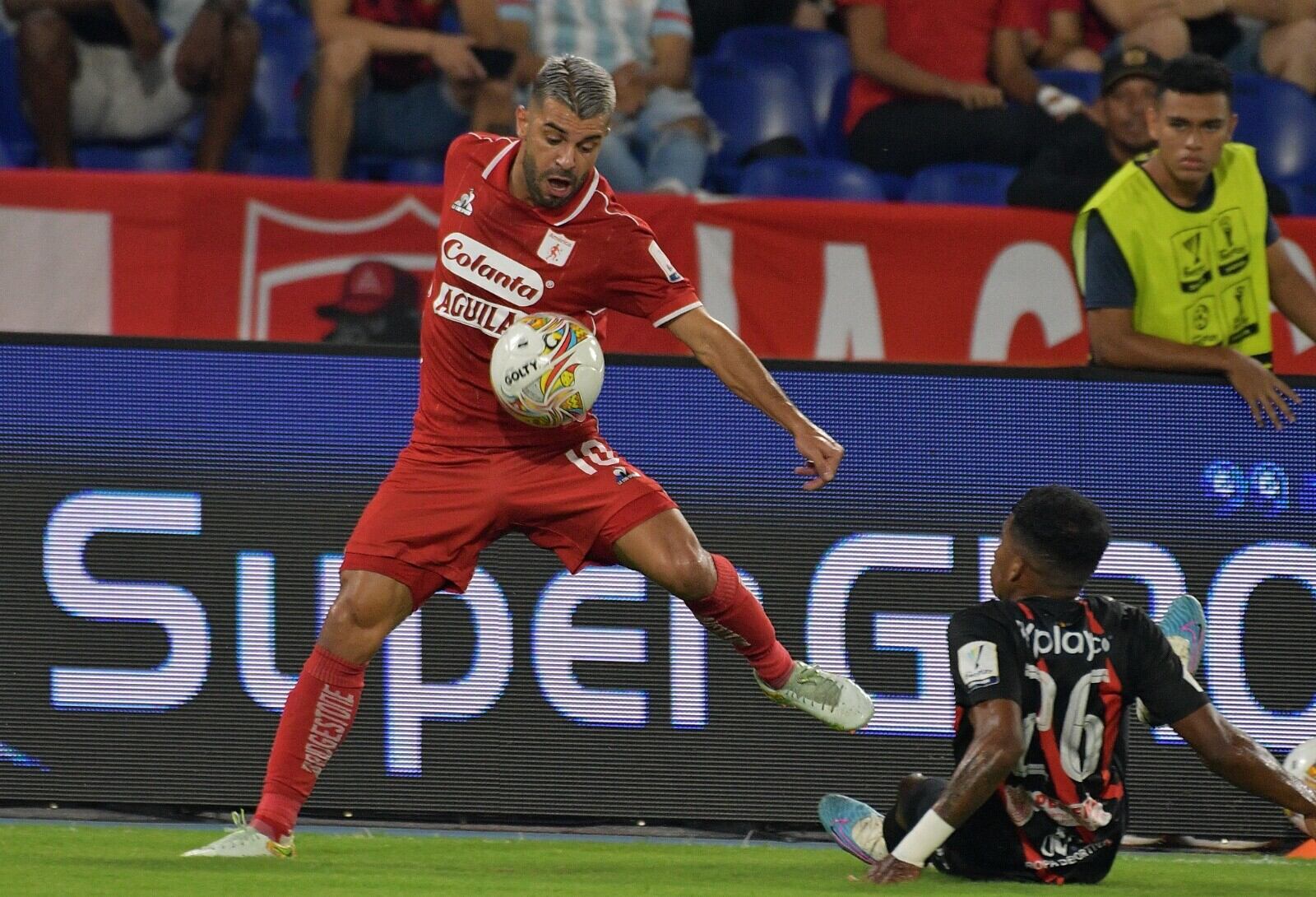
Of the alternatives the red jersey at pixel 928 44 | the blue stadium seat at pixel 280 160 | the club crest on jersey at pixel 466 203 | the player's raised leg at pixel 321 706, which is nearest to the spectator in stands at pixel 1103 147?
the red jersey at pixel 928 44

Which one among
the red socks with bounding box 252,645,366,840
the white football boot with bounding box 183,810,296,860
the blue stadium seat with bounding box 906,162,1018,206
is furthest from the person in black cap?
the white football boot with bounding box 183,810,296,860

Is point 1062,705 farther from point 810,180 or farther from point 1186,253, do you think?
point 810,180

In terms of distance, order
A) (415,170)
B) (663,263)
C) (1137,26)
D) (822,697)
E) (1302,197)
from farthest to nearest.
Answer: (1137,26), (1302,197), (415,170), (822,697), (663,263)

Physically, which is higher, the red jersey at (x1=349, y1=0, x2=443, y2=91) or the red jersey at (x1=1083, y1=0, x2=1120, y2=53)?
the red jersey at (x1=1083, y1=0, x2=1120, y2=53)

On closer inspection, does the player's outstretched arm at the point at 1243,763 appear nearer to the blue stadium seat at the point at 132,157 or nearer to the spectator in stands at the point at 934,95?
the spectator in stands at the point at 934,95

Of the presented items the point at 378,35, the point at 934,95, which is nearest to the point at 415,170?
the point at 378,35

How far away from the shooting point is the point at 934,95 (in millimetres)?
8867

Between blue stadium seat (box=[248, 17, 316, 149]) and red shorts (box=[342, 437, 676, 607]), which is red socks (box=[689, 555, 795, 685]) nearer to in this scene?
red shorts (box=[342, 437, 676, 607])

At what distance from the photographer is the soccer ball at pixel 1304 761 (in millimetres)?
5617

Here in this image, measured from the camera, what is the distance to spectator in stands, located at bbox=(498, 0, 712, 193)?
28.2 ft

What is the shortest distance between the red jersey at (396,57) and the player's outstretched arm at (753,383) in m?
4.06

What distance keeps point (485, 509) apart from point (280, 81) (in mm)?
4635

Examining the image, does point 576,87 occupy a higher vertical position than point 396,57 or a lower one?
lower

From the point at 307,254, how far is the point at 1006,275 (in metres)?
2.88
